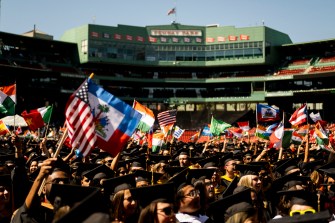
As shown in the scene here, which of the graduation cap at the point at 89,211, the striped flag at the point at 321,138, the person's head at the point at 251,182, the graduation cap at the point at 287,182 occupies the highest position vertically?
the graduation cap at the point at 89,211

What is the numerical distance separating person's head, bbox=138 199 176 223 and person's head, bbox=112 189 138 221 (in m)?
0.59

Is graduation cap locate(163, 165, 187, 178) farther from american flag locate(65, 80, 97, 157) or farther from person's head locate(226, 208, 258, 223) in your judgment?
person's head locate(226, 208, 258, 223)

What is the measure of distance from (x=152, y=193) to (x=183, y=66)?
63.1 m

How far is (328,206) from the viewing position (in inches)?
277

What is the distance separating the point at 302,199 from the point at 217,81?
60.7 meters

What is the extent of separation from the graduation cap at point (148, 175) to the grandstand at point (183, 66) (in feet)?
158

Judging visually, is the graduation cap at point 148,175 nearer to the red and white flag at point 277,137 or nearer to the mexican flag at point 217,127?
the red and white flag at point 277,137

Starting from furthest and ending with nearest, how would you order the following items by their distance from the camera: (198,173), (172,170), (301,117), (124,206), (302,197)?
(301,117) → (172,170) → (198,173) → (302,197) → (124,206)

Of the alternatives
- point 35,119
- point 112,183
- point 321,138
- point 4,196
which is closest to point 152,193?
point 112,183

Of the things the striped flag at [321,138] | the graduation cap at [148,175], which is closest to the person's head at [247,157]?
the striped flag at [321,138]

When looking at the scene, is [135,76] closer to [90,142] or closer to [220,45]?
[220,45]

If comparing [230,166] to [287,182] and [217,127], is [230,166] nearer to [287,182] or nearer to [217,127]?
[287,182]

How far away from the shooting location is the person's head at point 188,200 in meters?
5.77

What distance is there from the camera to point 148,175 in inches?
341
